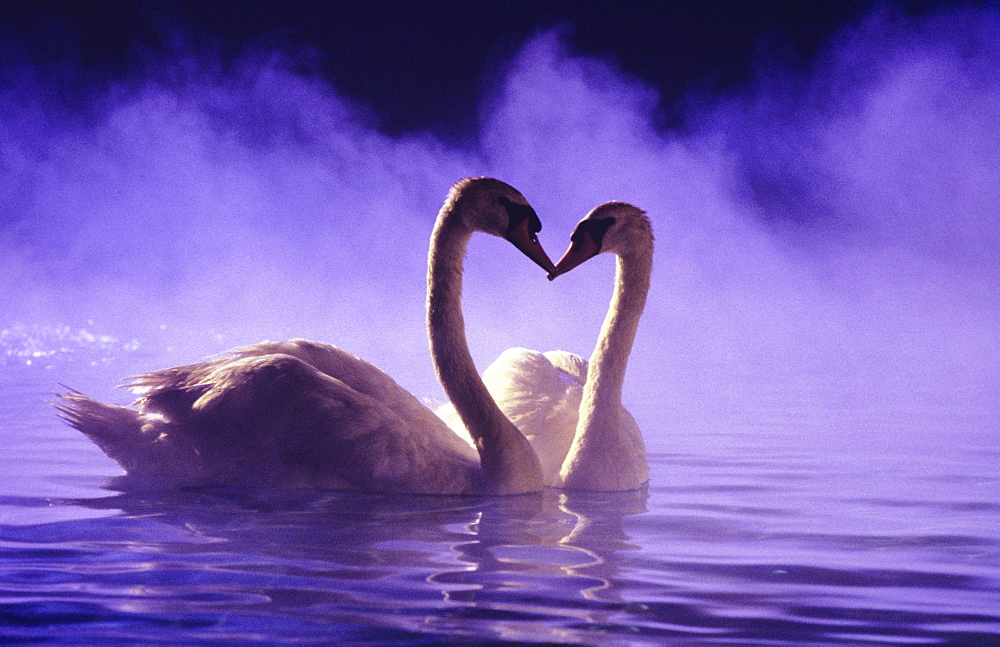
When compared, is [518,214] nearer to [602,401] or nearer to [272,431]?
[602,401]

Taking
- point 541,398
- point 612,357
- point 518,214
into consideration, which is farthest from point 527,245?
point 541,398

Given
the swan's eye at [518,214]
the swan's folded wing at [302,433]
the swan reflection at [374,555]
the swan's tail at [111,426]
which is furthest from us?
the swan's tail at [111,426]

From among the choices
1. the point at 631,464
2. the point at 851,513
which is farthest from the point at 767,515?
the point at 631,464

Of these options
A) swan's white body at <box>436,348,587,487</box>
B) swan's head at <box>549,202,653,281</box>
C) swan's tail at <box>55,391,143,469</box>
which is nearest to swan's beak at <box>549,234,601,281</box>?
swan's head at <box>549,202,653,281</box>

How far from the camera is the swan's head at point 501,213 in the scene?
5117 mm

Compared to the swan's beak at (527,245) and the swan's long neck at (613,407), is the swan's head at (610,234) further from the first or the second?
the swan's beak at (527,245)

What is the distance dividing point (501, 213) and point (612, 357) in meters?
1.13

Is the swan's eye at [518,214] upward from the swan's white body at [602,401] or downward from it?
upward

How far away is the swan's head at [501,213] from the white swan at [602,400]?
0.19 meters

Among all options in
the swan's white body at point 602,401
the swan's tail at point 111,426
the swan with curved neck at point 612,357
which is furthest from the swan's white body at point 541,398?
the swan's tail at point 111,426

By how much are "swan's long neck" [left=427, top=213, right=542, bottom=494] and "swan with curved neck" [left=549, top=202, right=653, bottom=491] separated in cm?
49

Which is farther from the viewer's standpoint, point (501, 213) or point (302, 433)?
point (501, 213)

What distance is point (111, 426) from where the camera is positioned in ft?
17.8

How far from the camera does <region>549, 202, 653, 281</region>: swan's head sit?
17.8 feet
